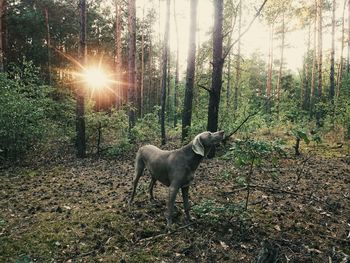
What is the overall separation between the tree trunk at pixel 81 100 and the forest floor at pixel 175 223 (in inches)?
160

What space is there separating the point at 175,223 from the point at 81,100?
26.7ft

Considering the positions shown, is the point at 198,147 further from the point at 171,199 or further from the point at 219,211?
the point at 219,211

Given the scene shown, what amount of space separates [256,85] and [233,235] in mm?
47574

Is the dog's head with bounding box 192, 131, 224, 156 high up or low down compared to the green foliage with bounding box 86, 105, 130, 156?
up

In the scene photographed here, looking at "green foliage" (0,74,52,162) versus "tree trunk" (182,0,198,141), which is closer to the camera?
"green foliage" (0,74,52,162)

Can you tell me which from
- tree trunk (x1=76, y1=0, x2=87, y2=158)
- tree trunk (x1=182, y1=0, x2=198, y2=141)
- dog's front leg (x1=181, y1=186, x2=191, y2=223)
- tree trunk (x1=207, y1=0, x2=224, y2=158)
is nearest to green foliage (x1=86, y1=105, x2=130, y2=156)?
tree trunk (x1=76, y1=0, x2=87, y2=158)

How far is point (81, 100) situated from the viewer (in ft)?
38.7

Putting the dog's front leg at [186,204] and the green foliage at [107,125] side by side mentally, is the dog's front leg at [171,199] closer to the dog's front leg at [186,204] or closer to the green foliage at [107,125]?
the dog's front leg at [186,204]

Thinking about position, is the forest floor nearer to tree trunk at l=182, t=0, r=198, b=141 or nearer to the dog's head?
the dog's head

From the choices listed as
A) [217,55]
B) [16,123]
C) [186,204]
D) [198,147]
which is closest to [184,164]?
[198,147]

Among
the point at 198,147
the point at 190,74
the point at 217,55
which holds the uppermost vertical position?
the point at 217,55

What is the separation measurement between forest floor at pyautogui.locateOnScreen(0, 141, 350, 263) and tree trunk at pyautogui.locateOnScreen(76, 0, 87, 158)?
13.3ft

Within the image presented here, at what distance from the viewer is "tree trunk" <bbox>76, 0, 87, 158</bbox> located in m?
11.4

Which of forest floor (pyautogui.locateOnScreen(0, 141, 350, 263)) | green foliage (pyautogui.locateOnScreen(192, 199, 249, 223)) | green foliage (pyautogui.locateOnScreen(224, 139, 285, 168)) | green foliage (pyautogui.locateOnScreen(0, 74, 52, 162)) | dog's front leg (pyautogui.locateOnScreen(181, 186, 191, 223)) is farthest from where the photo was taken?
green foliage (pyautogui.locateOnScreen(0, 74, 52, 162))
